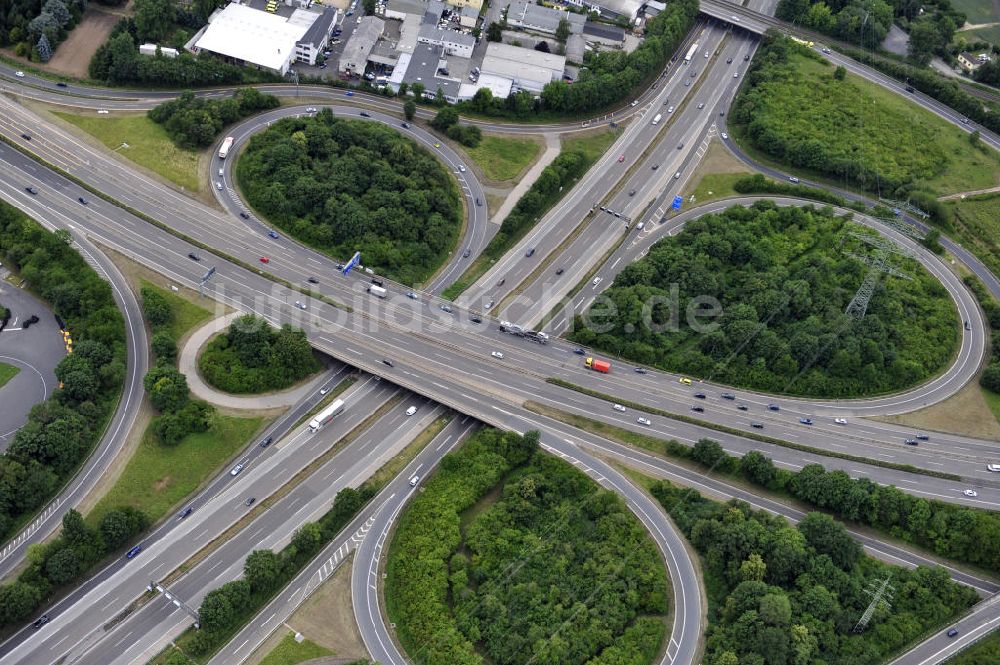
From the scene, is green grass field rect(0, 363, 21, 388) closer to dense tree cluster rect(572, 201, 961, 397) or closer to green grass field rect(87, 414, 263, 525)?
green grass field rect(87, 414, 263, 525)

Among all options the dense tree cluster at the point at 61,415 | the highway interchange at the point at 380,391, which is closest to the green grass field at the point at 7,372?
the dense tree cluster at the point at 61,415

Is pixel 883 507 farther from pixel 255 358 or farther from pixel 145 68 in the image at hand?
pixel 145 68

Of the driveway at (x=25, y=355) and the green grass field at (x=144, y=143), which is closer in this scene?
the driveway at (x=25, y=355)

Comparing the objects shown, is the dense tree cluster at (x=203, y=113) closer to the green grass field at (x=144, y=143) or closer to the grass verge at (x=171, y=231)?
the green grass field at (x=144, y=143)

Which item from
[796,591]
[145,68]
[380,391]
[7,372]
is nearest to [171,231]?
[7,372]

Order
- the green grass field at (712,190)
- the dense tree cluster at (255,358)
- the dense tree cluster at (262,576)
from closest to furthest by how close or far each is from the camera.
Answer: the dense tree cluster at (262,576)
the dense tree cluster at (255,358)
the green grass field at (712,190)

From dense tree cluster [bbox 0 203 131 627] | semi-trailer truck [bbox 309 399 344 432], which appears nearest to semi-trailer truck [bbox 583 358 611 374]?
semi-trailer truck [bbox 309 399 344 432]

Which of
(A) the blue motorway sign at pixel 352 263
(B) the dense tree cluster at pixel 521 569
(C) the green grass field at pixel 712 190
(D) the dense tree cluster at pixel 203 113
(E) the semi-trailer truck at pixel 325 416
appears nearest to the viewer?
(B) the dense tree cluster at pixel 521 569
